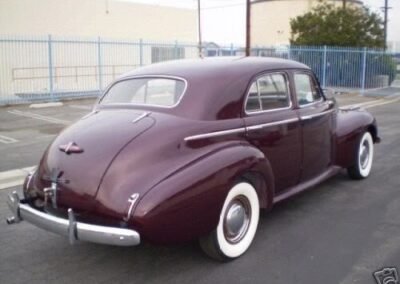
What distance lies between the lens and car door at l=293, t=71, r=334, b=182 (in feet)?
17.1

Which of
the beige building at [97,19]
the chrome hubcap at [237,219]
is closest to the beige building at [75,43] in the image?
the beige building at [97,19]

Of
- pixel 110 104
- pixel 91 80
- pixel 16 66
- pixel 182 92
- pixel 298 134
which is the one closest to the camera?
pixel 182 92

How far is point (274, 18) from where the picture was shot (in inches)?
1892

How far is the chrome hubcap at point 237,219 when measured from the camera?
4102 millimetres

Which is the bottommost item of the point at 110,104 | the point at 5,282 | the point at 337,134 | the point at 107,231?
the point at 5,282

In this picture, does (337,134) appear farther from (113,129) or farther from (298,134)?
(113,129)

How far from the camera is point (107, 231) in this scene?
347cm

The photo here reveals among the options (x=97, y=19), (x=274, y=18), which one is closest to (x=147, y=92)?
(x=97, y=19)

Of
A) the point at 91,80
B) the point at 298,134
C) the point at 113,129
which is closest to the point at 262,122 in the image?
the point at 298,134

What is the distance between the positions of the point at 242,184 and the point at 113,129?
3.77 feet

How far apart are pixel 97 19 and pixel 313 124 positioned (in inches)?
802

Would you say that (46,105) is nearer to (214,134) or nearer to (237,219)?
(214,134)

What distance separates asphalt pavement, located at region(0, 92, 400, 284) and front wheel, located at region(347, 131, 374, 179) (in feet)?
1.34

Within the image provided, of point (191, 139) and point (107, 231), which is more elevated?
point (191, 139)
